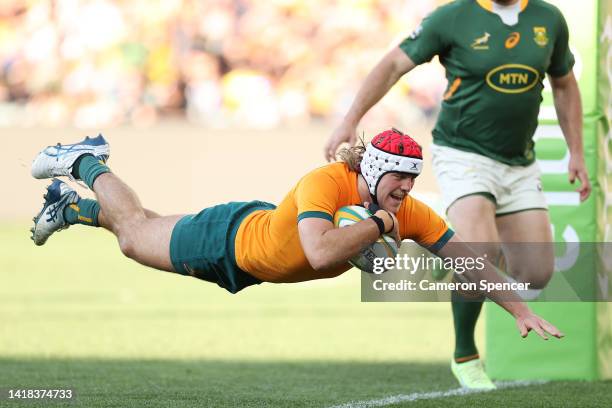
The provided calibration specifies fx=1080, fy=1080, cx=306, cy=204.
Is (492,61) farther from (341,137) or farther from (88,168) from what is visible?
(88,168)

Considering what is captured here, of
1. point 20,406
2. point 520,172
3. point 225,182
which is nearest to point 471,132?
point 520,172

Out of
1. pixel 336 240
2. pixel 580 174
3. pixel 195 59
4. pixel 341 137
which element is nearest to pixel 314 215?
pixel 336 240

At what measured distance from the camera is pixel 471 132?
5.99 metres

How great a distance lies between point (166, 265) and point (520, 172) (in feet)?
6.80

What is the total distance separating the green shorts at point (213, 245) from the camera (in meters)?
5.23

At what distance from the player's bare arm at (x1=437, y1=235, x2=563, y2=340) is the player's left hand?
4.40ft

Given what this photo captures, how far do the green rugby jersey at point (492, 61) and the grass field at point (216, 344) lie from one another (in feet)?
4.77

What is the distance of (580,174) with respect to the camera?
6.16 m

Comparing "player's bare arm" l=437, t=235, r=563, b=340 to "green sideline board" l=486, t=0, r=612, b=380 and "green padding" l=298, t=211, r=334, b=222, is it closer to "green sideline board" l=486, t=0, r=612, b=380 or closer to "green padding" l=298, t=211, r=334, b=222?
"green padding" l=298, t=211, r=334, b=222

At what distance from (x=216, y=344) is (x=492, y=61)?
3454 mm

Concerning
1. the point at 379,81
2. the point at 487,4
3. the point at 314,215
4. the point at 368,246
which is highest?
the point at 487,4

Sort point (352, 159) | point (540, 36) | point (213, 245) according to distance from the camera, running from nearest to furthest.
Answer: point (352, 159), point (213, 245), point (540, 36)

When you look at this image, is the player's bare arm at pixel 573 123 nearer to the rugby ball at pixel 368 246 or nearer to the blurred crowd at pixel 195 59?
the rugby ball at pixel 368 246

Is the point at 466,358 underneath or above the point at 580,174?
underneath
